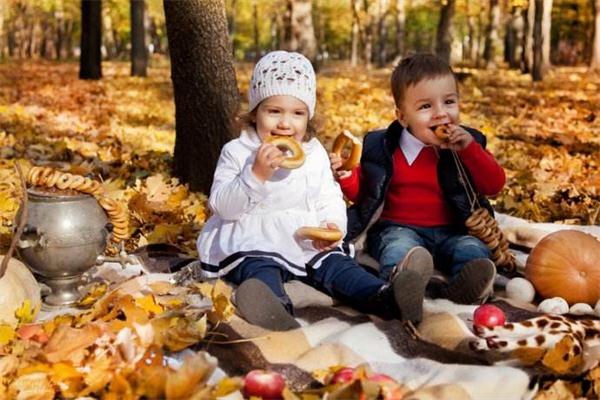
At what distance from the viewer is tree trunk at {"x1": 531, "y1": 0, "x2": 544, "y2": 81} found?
17.7 metres

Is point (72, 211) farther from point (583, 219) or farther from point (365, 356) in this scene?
point (583, 219)

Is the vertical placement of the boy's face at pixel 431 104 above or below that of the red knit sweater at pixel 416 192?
above

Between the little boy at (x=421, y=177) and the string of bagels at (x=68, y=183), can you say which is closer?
the string of bagels at (x=68, y=183)

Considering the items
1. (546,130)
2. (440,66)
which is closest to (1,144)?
(440,66)

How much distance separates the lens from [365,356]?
279 centimetres

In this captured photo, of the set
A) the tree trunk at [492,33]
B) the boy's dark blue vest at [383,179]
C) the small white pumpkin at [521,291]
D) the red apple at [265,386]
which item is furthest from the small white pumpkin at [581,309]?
the tree trunk at [492,33]

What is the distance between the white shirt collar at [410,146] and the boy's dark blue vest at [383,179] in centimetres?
6

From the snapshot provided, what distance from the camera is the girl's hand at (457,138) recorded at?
12.4 feet

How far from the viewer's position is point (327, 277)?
139 inches

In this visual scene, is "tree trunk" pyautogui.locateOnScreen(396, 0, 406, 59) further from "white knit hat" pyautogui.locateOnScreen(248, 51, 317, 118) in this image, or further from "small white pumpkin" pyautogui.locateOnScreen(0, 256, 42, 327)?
"small white pumpkin" pyautogui.locateOnScreen(0, 256, 42, 327)

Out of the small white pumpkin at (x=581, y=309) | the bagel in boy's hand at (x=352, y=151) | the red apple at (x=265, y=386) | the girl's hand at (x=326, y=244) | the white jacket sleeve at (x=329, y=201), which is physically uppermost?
the bagel in boy's hand at (x=352, y=151)

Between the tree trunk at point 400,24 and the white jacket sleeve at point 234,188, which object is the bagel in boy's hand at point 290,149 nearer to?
the white jacket sleeve at point 234,188

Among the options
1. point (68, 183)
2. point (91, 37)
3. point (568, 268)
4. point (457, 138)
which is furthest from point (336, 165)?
point (91, 37)

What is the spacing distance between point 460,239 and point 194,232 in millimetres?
1779
